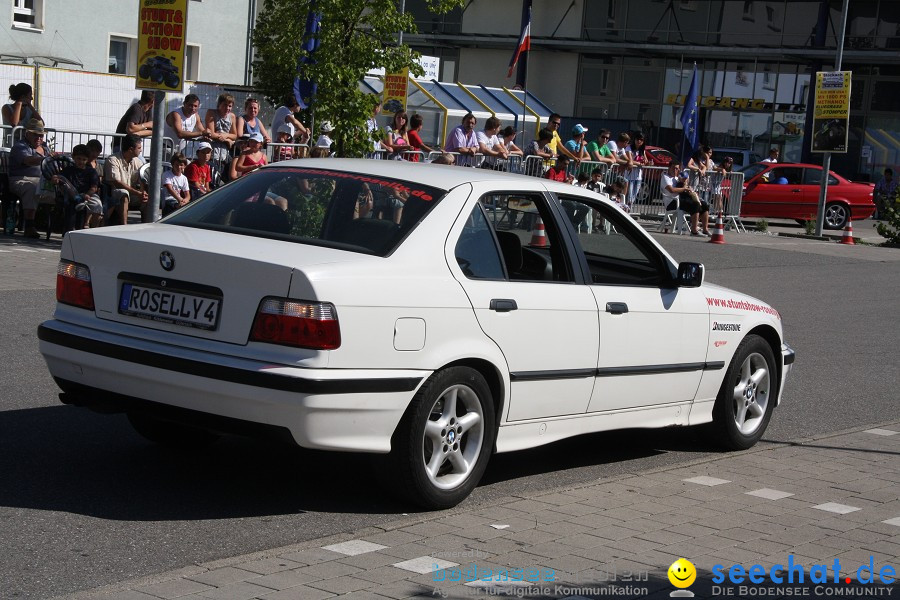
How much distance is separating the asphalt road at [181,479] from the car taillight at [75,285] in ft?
2.69

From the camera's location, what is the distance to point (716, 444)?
7840mm

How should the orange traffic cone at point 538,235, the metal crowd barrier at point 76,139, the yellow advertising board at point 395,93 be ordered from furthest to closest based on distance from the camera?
the yellow advertising board at point 395,93, the metal crowd barrier at point 76,139, the orange traffic cone at point 538,235

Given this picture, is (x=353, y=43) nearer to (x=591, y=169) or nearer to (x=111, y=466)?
(x=591, y=169)

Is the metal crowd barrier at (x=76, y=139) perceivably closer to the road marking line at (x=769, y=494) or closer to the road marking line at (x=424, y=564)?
the road marking line at (x=769, y=494)

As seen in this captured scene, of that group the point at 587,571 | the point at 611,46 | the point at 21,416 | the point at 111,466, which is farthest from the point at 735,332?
the point at 611,46

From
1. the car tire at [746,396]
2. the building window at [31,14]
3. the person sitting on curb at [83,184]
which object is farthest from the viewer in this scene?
the building window at [31,14]

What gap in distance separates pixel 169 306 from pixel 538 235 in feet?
6.47

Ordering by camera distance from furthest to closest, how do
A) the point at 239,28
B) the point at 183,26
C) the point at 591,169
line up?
the point at 239,28 → the point at 591,169 → the point at 183,26

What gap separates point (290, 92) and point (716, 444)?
21.4m

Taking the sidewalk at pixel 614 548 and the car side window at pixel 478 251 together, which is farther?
the car side window at pixel 478 251

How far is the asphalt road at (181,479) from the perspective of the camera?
503 centimetres

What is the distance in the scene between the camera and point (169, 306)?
5.64m

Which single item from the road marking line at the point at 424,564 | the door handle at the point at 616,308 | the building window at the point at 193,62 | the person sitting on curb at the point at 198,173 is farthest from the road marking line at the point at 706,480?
the building window at the point at 193,62

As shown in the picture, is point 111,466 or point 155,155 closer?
point 111,466
